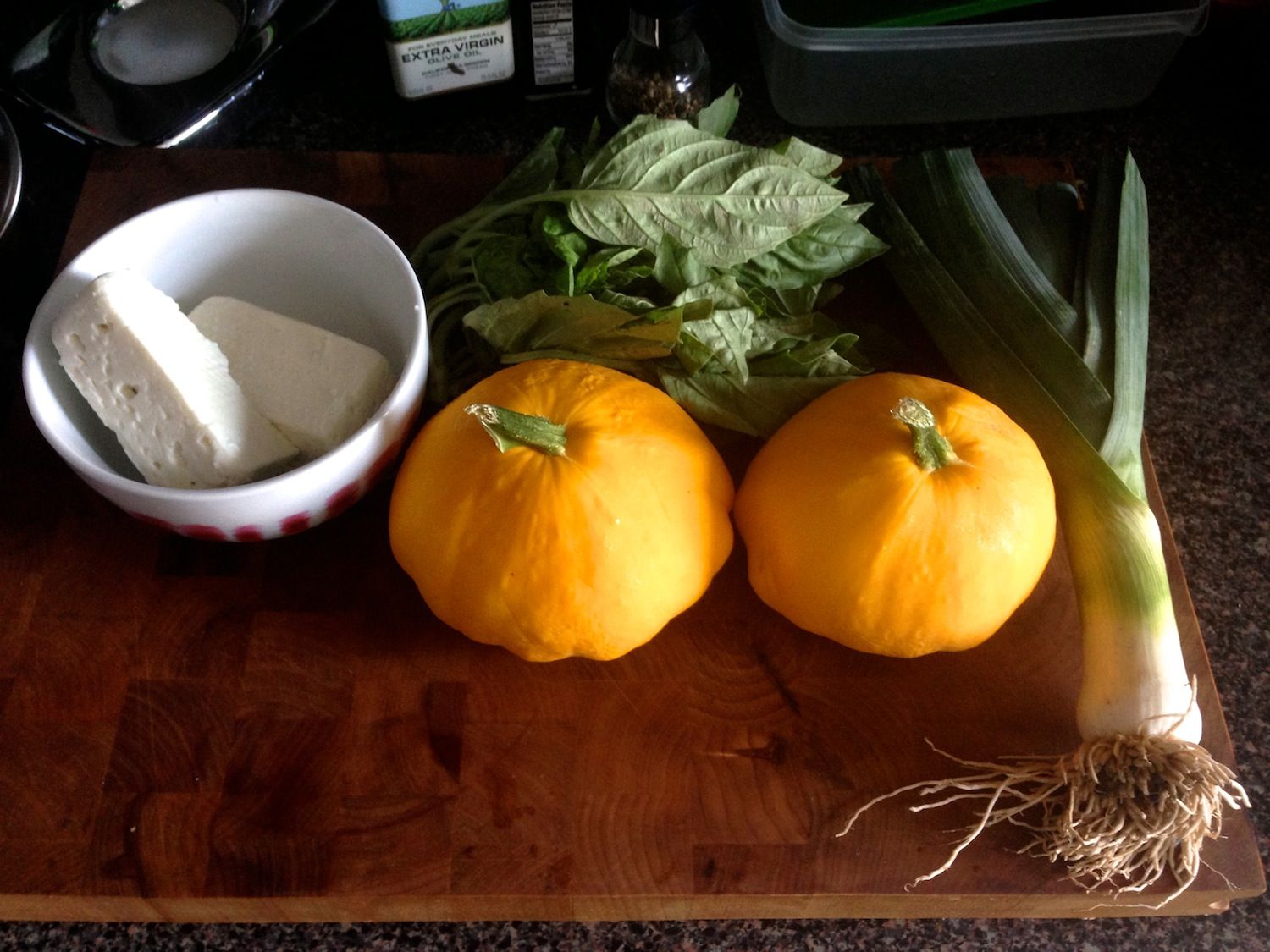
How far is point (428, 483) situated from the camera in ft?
2.15

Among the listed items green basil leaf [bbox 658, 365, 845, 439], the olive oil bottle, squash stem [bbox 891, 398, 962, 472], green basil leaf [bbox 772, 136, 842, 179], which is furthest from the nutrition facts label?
squash stem [bbox 891, 398, 962, 472]

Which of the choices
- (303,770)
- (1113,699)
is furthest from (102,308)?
(1113,699)

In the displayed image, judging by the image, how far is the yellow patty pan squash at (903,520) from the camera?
2.04ft

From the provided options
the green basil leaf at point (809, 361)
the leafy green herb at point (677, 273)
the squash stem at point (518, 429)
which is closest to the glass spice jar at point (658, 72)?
the leafy green herb at point (677, 273)

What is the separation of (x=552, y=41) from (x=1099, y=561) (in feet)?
2.11

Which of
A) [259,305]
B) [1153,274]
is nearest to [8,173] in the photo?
[259,305]

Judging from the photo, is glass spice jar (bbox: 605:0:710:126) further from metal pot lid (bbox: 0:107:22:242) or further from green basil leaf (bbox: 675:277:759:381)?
metal pot lid (bbox: 0:107:22:242)

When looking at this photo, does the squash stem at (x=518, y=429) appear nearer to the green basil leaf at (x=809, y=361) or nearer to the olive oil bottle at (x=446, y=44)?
the green basil leaf at (x=809, y=361)

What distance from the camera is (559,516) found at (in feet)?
2.03

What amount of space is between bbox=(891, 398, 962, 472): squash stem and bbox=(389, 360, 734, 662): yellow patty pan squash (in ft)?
0.43

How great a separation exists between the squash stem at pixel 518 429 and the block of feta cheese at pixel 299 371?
0.35 feet

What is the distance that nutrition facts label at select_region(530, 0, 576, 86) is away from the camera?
3.00 ft

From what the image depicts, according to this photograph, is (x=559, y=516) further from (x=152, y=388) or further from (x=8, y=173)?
(x=8, y=173)

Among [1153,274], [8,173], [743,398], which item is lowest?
[1153,274]
